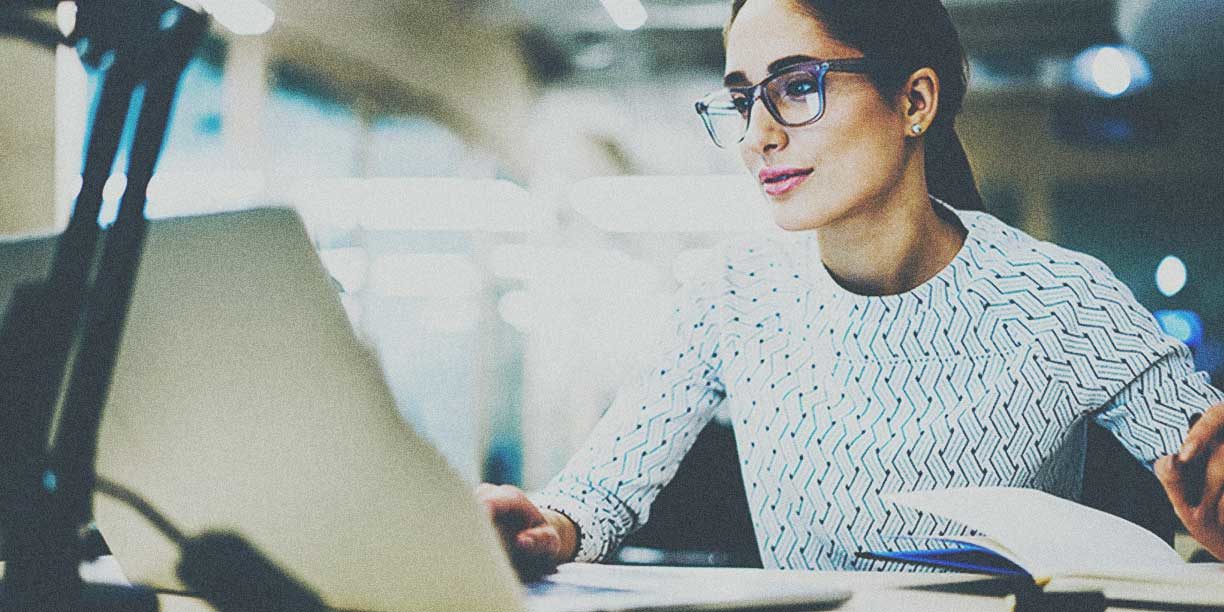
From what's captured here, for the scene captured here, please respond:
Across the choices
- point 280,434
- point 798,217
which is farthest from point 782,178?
point 280,434

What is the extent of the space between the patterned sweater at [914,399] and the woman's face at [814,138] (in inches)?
6.0

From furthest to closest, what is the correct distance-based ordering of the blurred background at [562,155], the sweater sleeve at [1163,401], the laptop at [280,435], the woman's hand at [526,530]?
the blurred background at [562,155]
the sweater sleeve at [1163,401]
the woman's hand at [526,530]
the laptop at [280,435]

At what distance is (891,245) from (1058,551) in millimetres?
570

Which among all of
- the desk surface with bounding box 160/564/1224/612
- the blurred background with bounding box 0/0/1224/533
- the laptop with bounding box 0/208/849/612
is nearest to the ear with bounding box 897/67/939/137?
the desk surface with bounding box 160/564/1224/612

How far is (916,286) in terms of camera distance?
4.22ft

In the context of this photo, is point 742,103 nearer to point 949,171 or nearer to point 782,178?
point 782,178

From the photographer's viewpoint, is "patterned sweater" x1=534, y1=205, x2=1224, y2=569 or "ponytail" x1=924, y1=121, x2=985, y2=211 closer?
"patterned sweater" x1=534, y1=205, x2=1224, y2=569

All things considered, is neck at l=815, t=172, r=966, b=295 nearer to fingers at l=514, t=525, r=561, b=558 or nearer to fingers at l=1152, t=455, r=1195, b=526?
fingers at l=1152, t=455, r=1195, b=526

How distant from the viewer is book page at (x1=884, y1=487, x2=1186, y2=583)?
0.75 m

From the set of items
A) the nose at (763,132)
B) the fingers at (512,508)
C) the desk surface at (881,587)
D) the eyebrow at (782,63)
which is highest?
the eyebrow at (782,63)

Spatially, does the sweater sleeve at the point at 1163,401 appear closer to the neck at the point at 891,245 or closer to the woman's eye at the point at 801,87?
the neck at the point at 891,245

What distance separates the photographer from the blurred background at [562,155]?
512 centimetres

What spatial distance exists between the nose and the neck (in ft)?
0.44

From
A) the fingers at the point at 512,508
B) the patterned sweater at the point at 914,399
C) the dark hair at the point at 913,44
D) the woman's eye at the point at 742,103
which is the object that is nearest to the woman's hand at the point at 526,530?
the fingers at the point at 512,508
